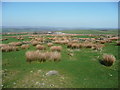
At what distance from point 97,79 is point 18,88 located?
12.5 ft

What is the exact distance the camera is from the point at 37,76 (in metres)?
6.43

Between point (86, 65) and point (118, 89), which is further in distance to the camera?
point (86, 65)

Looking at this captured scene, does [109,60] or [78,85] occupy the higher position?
[109,60]

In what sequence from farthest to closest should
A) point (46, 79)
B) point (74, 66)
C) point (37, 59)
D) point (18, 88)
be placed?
point (37, 59)
point (74, 66)
point (46, 79)
point (18, 88)

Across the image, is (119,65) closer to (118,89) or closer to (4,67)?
(118,89)

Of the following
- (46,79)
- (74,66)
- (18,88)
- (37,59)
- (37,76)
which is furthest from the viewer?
(37,59)

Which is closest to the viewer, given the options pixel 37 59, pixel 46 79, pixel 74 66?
pixel 46 79

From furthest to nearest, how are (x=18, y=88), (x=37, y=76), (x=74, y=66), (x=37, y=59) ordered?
(x=37, y=59), (x=74, y=66), (x=37, y=76), (x=18, y=88)

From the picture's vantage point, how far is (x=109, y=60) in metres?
8.18

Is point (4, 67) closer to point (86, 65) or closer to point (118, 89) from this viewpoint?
point (86, 65)

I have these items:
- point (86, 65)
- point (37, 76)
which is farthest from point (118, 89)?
point (37, 76)

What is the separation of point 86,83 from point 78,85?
1.44ft

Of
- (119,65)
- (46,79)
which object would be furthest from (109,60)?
(46,79)

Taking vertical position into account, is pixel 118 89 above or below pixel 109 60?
below
